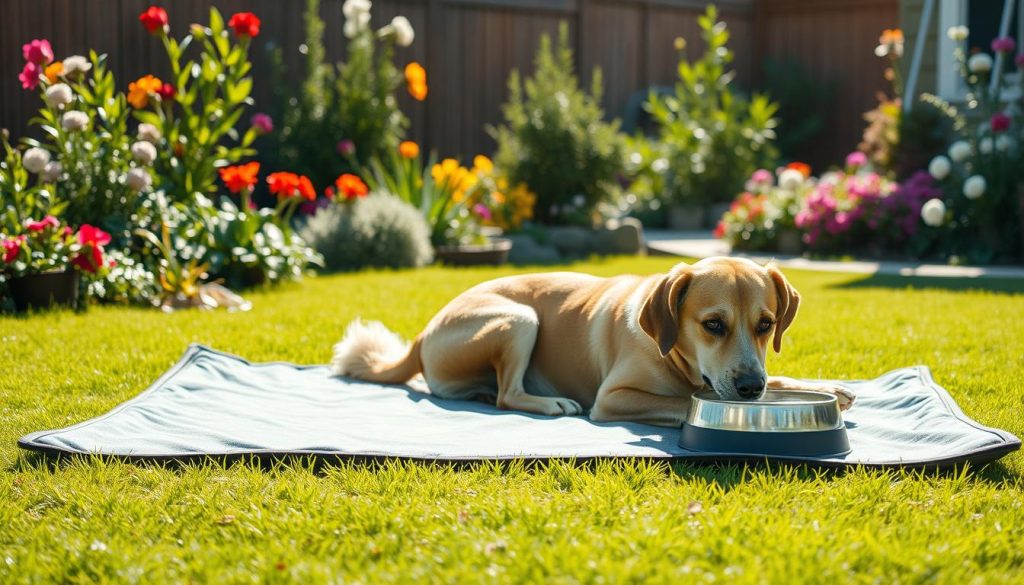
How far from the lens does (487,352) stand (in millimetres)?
5020

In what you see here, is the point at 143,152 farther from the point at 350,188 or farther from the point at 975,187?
the point at 975,187

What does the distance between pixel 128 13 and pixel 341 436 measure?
28.8 ft

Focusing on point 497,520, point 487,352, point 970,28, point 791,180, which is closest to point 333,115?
point 791,180

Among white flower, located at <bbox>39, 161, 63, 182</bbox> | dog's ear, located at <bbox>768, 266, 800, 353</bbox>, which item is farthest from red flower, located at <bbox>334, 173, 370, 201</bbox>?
dog's ear, located at <bbox>768, 266, 800, 353</bbox>

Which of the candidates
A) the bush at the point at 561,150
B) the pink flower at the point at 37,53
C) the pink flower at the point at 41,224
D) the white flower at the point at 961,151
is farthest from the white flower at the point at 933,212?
the pink flower at the point at 37,53

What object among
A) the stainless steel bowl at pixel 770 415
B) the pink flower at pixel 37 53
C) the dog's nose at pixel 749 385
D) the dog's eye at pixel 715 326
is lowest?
the stainless steel bowl at pixel 770 415

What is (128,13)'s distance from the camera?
38.2 ft

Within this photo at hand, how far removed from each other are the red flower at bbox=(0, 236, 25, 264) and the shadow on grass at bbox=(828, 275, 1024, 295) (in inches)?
240

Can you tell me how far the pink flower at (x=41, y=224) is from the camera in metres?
7.05

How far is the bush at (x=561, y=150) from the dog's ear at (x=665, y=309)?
865 centimetres

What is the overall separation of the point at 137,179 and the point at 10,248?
1.07 meters

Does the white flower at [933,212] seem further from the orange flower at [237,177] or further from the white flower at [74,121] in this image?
the white flower at [74,121]

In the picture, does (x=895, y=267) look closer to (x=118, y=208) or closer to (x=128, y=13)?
(x=118, y=208)

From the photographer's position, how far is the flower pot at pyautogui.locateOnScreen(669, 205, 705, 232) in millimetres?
14812
